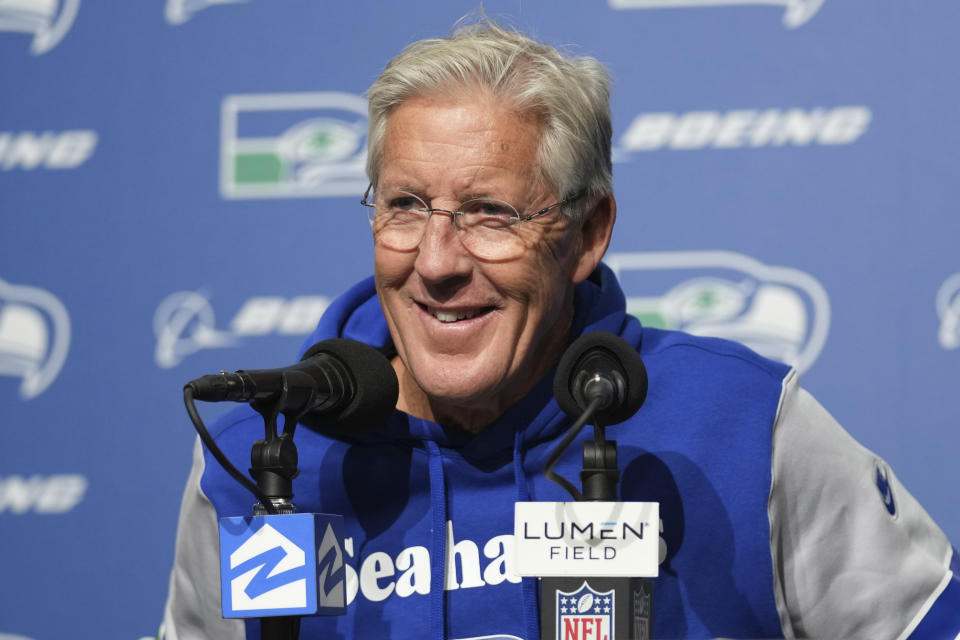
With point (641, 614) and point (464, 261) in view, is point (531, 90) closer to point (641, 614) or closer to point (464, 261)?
point (464, 261)

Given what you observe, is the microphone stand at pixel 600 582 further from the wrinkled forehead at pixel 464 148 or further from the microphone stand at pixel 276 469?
the wrinkled forehead at pixel 464 148

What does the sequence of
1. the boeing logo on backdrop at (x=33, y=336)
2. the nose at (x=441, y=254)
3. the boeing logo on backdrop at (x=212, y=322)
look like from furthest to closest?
the boeing logo on backdrop at (x=33, y=336)
the boeing logo on backdrop at (x=212, y=322)
the nose at (x=441, y=254)

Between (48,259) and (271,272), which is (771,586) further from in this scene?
(48,259)

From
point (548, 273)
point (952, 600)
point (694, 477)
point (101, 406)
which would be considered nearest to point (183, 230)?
point (101, 406)

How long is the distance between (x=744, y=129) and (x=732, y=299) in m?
0.32

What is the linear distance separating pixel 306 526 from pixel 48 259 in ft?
5.32

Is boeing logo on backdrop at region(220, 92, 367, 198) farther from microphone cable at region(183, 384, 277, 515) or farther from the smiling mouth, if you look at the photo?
microphone cable at region(183, 384, 277, 515)

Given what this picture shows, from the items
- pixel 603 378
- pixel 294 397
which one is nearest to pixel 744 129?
pixel 603 378

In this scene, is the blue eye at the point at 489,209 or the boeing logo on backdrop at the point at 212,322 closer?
the blue eye at the point at 489,209

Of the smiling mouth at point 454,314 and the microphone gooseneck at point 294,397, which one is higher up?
the smiling mouth at point 454,314

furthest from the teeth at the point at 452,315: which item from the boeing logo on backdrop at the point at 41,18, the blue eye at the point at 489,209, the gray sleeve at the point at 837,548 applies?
the boeing logo on backdrop at the point at 41,18

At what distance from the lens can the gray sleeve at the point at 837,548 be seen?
1511mm

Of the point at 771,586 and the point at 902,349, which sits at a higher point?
the point at 902,349

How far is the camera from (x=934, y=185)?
2139 mm
